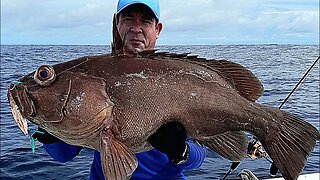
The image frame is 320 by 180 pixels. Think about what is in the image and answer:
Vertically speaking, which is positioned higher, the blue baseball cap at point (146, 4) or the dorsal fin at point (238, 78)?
the blue baseball cap at point (146, 4)

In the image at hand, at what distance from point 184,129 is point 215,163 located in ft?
21.5

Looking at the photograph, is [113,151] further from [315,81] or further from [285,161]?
[315,81]

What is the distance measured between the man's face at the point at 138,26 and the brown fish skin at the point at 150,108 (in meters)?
0.82

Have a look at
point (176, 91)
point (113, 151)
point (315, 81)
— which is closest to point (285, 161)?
point (176, 91)

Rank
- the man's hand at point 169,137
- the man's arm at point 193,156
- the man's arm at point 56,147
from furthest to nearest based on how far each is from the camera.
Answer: the man's arm at point 193,156
the man's arm at point 56,147
the man's hand at point 169,137

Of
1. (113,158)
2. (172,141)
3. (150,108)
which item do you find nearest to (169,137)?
(172,141)

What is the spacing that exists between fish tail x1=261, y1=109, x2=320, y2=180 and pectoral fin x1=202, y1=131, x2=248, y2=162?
0.16 metres

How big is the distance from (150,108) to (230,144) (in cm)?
65

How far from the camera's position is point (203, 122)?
2705 millimetres

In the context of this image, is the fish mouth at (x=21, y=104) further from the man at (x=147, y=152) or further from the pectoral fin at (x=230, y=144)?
the pectoral fin at (x=230, y=144)

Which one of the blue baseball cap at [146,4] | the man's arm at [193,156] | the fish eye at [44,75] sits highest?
the blue baseball cap at [146,4]

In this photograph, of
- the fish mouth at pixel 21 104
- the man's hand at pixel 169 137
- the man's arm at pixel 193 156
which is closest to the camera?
the fish mouth at pixel 21 104

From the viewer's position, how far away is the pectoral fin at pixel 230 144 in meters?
2.84

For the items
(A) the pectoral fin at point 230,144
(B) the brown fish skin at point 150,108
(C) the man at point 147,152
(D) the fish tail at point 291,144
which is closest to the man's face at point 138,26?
(C) the man at point 147,152
